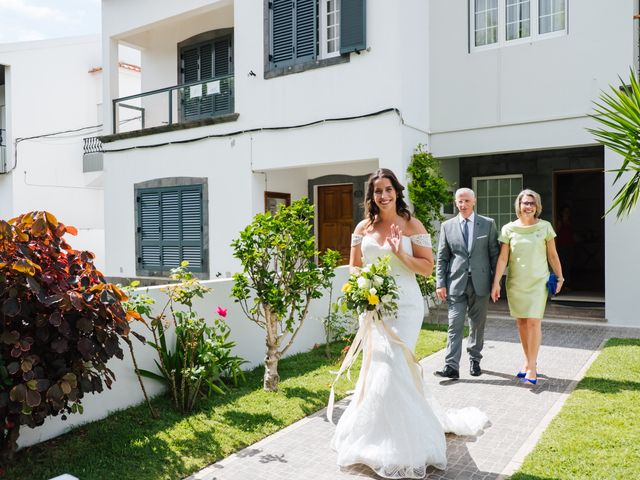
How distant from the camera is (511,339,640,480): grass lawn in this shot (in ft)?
11.4

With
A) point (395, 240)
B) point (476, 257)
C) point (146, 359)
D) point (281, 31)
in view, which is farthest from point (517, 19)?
point (146, 359)

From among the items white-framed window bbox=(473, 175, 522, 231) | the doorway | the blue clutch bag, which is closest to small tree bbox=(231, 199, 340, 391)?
the blue clutch bag

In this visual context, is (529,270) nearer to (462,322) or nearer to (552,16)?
(462,322)

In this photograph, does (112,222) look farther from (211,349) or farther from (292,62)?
(211,349)

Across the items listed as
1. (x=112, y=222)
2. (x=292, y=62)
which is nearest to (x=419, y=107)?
(x=292, y=62)

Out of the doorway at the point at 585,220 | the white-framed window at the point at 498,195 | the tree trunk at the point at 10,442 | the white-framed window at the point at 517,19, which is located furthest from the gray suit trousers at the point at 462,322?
the doorway at the point at 585,220

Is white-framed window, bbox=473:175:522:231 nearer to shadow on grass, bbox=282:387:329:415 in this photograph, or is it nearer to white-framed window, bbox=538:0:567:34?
white-framed window, bbox=538:0:567:34

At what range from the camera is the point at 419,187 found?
28.9 ft

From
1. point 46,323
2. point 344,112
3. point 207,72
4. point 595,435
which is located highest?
point 207,72

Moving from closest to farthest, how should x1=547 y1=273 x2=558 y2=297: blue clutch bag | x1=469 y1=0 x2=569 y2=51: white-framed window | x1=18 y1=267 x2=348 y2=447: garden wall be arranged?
x1=18 y1=267 x2=348 y2=447: garden wall
x1=547 y1=273 x2=558 y2=297: blue clutch bag
x1=469 y1=0 x2=569 y2=51: white-framed window

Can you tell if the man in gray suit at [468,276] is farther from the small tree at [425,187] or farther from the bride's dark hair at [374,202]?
the small tree at [425,187]

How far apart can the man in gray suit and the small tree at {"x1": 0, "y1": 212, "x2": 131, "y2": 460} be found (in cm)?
336

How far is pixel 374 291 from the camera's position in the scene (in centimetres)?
361

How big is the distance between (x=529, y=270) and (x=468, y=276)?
0.62 m
